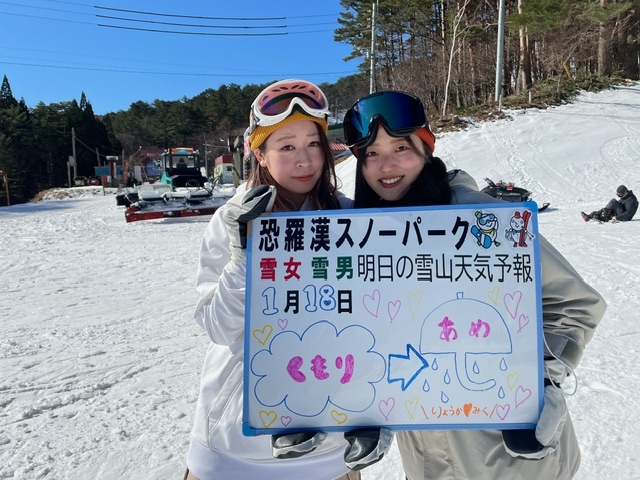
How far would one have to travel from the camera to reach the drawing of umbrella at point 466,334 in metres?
1.35

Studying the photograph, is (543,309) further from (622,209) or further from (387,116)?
(622,209)

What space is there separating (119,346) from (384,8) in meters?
34.1

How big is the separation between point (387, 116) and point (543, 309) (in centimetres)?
83

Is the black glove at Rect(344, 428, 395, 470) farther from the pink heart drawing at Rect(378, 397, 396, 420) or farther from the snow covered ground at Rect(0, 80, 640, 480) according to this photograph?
the snow covered ground at Rect(0, 80, 640, 480)

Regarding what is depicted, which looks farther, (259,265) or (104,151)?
(104,151)

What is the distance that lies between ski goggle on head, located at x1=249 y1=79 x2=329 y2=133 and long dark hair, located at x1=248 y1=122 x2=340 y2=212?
0.07 metres

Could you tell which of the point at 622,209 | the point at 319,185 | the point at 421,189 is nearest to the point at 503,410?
the point at 421,189

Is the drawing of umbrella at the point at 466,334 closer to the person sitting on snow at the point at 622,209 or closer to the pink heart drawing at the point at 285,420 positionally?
the pink heart drawing at the point at 285,420

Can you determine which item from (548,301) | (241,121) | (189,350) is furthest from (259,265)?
(241,121)

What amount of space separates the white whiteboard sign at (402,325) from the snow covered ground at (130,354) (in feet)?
4.35

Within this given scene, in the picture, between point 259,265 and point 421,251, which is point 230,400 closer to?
point 259,265

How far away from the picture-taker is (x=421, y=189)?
159cm

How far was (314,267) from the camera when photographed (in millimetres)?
1406

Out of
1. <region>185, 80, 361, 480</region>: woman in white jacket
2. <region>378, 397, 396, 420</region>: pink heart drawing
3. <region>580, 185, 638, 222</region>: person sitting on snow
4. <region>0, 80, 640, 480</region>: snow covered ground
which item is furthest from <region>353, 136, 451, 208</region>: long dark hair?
<region>580, 185, 638, 222</region>: person sitting on snow
